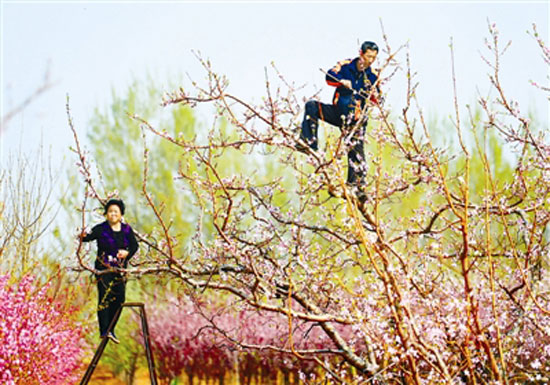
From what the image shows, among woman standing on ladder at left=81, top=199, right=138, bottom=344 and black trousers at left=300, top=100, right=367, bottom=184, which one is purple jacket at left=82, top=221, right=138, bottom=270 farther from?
black trousers at left=300, top=100, right=367, bottom=184

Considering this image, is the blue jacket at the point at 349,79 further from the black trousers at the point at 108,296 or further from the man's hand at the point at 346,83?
the black trousers at the point at 108,296

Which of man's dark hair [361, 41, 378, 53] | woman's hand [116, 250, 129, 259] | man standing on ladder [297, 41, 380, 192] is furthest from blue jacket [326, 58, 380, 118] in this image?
woman's hand [116, 250, 129, 259]

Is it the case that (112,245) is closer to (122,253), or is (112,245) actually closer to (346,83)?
(122,253)

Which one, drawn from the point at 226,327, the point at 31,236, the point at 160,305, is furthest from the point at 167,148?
the point at 31,236

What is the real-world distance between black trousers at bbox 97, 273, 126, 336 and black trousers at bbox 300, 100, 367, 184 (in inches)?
59.4

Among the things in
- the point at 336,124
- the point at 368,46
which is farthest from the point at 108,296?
the point at 368,46

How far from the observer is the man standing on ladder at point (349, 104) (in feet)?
14.6

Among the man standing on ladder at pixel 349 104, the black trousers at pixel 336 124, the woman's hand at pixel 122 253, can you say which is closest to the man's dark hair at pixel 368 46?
the man standing on ladder at pixel 349 104

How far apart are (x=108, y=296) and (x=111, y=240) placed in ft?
1.26

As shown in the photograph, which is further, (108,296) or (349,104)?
(349,104)

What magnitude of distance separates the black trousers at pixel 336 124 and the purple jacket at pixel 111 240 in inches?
51.0

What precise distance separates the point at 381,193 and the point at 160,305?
764 cm

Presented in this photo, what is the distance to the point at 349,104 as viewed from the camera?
4539 millimetres

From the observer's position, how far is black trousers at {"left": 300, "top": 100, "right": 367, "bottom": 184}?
4504mm
